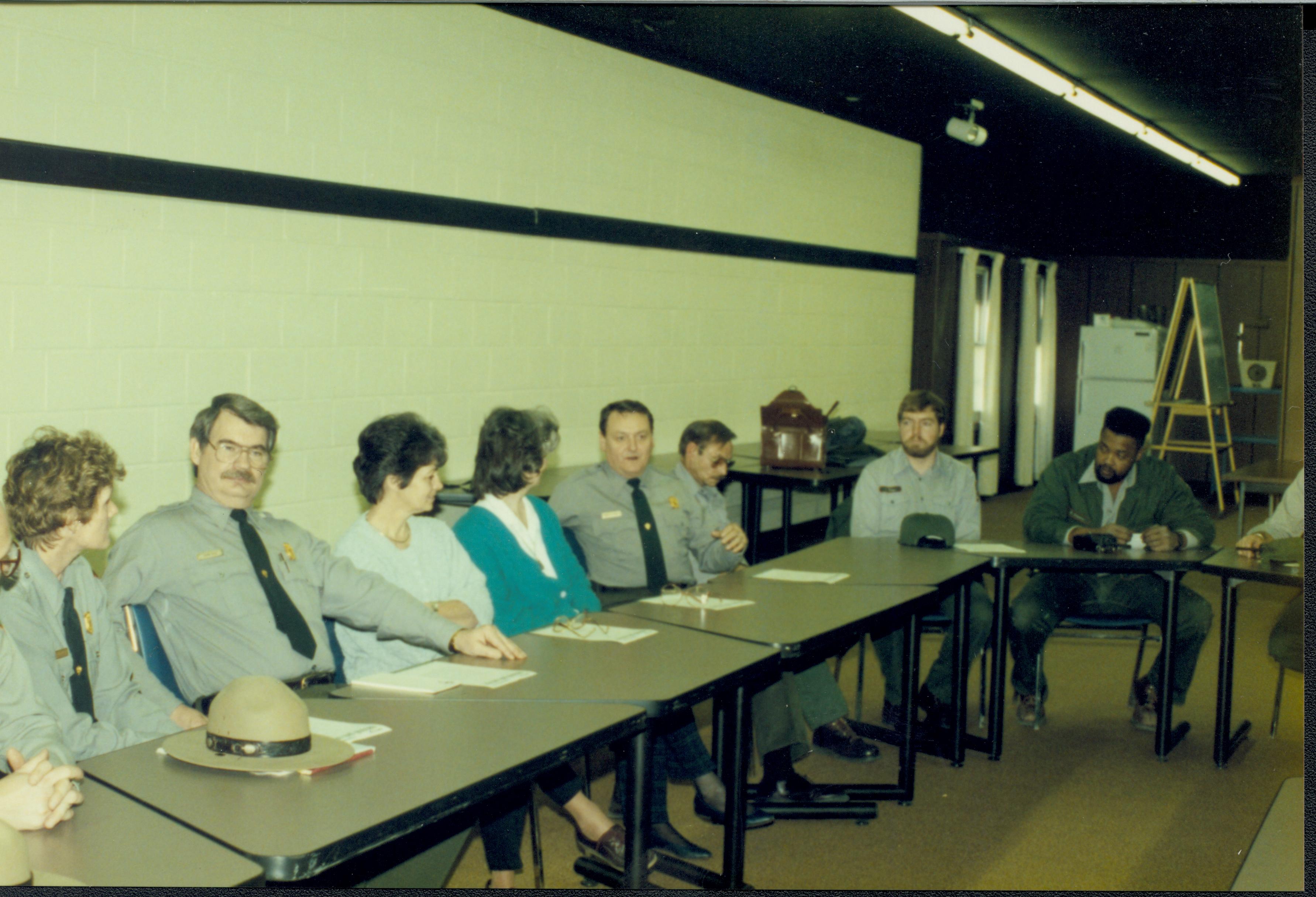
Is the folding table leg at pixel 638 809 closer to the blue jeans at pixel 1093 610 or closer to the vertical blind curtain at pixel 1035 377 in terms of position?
the blue jeans at pixel 1093 610

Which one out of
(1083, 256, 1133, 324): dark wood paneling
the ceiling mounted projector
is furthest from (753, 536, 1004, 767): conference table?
(1083, 256, 1133, 324): dark wood paneling

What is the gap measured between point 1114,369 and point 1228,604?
7.42 meters

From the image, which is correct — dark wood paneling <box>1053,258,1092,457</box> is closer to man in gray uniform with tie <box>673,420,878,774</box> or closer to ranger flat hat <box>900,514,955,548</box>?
ranger flat hat <box>900,514,955,548</box>

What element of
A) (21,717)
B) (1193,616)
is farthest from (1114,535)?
(21,717)

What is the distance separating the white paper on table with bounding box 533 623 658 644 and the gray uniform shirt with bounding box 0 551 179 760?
86 cm

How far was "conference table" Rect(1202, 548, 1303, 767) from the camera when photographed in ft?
12.3

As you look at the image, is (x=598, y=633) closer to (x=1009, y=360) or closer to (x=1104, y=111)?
(x=1104, y=111)

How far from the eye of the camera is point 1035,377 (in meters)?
11.2

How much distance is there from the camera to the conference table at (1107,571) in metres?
3.88

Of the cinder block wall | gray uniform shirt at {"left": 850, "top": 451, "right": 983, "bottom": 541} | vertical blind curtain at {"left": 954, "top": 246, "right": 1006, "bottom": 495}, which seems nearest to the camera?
the cinder block wall

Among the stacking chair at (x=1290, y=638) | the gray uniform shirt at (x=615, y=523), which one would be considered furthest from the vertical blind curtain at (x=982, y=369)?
the gray uniform shirt at (x=615, y=523)

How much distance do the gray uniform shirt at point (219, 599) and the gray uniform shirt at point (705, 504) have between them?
1.50 m

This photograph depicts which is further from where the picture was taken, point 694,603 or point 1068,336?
point 1068,336

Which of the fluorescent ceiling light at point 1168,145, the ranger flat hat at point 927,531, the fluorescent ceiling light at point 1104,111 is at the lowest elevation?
the ranger flat hat at point 927,531
